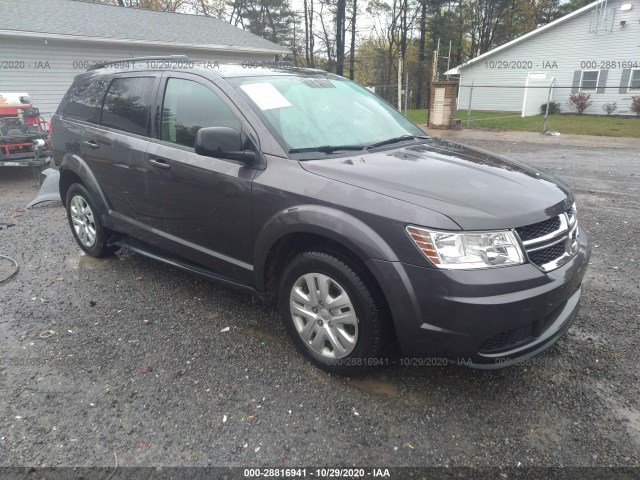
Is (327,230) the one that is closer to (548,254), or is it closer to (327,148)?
(327,148)

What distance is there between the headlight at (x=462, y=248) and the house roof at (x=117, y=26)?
1495 centimetres

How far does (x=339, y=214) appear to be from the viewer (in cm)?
252

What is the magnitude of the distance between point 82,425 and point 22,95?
34.6ft

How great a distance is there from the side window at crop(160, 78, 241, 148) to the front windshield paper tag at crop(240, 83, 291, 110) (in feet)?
0.64

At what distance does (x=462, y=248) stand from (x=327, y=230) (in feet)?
2.41

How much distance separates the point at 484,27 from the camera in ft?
122

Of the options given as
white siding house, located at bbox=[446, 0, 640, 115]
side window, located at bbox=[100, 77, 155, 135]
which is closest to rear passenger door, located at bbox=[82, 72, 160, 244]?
side window, located at bbox=[100, 77, 155, 135]

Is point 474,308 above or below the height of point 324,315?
above

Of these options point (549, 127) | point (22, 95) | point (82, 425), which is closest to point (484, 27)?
point (549, 127)

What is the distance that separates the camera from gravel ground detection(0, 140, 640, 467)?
90.9 inches

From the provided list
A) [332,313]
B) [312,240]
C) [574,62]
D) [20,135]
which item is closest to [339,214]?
[312,240]

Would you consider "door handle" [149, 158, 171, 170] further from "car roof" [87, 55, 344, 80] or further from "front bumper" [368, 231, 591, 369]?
"front bumper" [368, 231, 591, 369]

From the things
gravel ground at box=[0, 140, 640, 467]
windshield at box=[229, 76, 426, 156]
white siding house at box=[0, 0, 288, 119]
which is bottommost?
gravel ground at box=[0, 140, 640, 467]

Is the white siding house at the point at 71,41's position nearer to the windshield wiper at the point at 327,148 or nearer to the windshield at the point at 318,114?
the windshield at the point at 318,114
